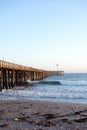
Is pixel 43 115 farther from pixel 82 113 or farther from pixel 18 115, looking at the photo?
pixel 82 113

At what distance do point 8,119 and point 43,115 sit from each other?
1.42 metres

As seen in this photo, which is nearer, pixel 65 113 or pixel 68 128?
pixel 68 128

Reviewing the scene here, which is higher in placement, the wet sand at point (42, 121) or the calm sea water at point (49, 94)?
the calm sea water at point (49, 94)

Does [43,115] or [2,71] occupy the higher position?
[2,71]

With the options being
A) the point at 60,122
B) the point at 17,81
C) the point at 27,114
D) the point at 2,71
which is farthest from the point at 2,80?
the point at 60,122

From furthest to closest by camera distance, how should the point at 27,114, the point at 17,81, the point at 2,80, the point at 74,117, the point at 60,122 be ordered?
the point at 17,81
the point at 2,80
the point at 27,114
the point at 74,117
the point at 60,122

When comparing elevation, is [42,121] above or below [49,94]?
below

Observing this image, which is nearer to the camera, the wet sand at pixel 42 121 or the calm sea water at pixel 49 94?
the wet sand at pixel 42 121

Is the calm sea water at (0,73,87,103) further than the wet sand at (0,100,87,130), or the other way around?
the calm sea water at (0,73,87,103)

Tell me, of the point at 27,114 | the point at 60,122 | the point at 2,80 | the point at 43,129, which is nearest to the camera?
the point at 43,129

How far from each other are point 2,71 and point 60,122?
64.8 feet

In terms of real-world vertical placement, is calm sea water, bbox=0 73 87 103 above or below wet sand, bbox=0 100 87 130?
above

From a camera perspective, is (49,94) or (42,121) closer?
(42,121)

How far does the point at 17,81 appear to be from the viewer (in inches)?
1321
